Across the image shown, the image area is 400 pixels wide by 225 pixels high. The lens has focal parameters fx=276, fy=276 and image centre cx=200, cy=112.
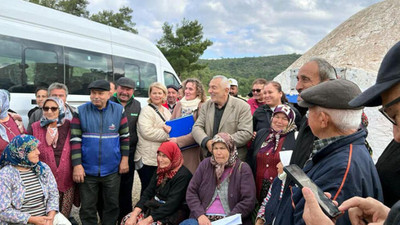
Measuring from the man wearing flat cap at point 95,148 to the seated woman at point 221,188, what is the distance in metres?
1.08

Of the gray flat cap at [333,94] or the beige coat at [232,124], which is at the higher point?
the gray flat cap at [333,94]

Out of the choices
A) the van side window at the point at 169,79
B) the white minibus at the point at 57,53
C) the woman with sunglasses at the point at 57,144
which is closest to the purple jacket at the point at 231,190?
the woman with sunglasses at the point at 57,144

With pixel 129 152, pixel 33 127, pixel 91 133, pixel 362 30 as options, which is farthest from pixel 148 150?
pixel 362 30

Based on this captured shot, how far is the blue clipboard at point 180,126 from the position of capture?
3699mm

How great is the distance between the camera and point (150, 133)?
12.2 feet

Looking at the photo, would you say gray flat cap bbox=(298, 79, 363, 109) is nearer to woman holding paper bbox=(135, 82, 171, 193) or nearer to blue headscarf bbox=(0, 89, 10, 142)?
woman holding paper bbox=(135, 82, 171, 193)

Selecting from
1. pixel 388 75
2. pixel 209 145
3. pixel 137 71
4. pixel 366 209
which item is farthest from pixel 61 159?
pixel 137 71

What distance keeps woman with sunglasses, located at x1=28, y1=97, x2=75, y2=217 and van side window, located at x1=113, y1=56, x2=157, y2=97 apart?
3602 millimetres

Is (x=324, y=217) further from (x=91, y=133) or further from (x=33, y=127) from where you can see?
(x=33, y=127)

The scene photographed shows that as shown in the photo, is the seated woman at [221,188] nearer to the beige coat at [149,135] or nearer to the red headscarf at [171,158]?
the red headscarf at [171,158]

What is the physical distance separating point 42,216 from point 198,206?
1.58m

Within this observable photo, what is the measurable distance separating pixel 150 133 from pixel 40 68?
9.75ft

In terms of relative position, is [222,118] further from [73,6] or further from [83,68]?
[73,6]

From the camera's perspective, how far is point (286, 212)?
55.9 inches
